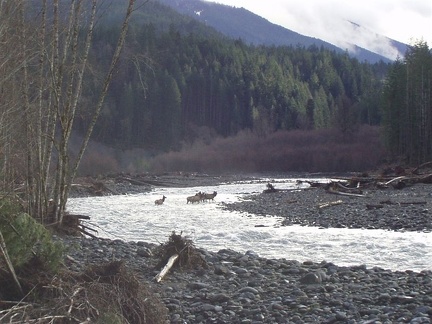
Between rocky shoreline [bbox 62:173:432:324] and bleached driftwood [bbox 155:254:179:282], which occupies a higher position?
bleached driftwood [bbox 155:254:179:282]

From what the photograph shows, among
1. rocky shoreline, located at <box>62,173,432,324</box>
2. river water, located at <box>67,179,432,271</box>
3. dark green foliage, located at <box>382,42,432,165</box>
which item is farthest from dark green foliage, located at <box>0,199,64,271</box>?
dark green foliage, located at <box>382,42,432,165</box>

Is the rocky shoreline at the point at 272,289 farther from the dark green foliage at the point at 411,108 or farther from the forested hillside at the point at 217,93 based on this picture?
the forested hillside at the point at 217,93

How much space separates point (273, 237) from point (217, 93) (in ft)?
319

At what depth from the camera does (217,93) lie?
112 m

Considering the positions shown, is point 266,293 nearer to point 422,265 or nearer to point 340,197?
point 422,265

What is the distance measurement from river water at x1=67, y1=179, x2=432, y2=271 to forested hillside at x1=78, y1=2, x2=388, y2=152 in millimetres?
63831

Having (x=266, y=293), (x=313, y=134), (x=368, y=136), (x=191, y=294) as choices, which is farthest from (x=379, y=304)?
(x=313, y=134)

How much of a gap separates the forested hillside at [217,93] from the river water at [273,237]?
63831 millimetres

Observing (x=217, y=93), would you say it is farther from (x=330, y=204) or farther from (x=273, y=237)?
(x=273, y=237)

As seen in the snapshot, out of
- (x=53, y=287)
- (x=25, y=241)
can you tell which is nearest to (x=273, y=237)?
(x=25, y=241)

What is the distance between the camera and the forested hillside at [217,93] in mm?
100062

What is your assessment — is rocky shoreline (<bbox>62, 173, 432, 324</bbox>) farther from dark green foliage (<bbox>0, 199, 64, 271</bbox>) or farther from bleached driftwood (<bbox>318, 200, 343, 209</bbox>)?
bleached driftwood (<bbox>318, 200, 343, 209</bbox>)

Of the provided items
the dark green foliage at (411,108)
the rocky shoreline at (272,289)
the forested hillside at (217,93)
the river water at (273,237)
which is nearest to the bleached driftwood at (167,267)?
the rocky shoreline at (272,289)

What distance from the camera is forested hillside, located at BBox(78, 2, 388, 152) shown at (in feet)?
328
